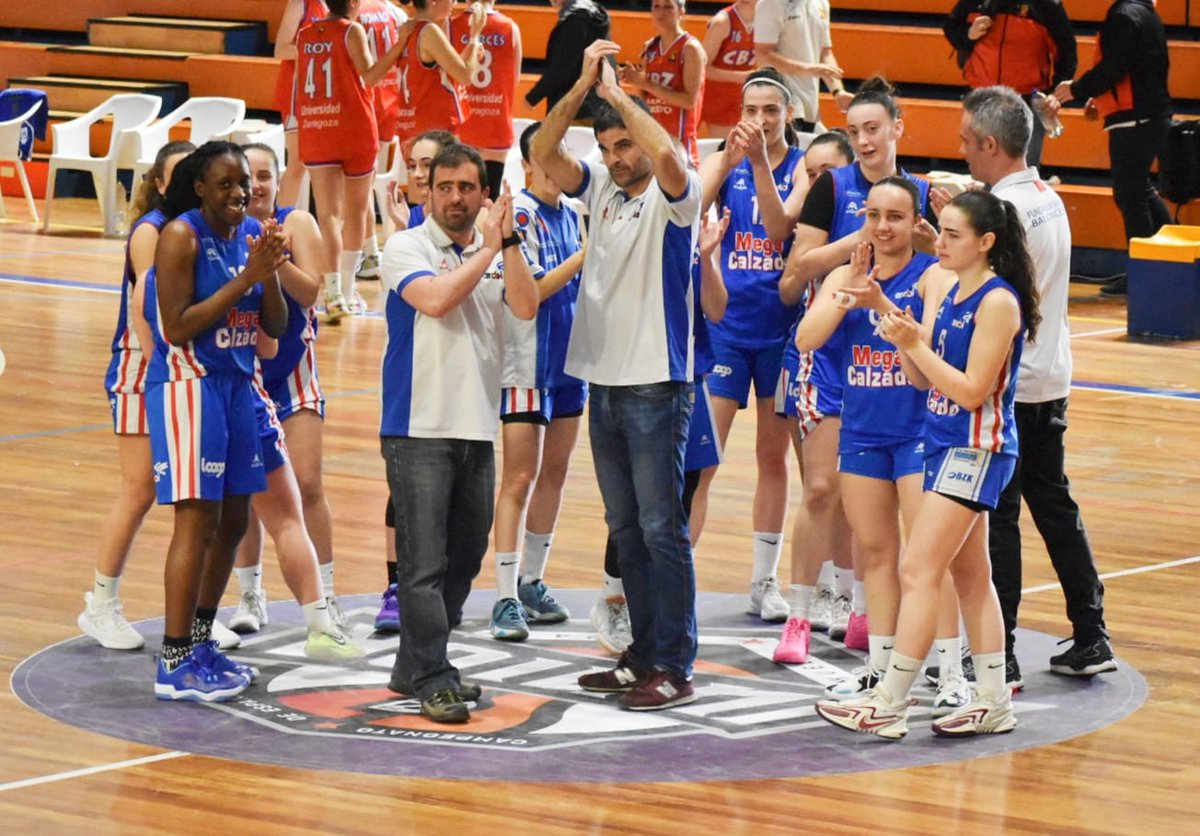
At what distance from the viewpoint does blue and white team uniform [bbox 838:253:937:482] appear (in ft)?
18.3

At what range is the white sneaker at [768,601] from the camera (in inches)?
264

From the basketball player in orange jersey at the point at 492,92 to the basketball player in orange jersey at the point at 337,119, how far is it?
85cm

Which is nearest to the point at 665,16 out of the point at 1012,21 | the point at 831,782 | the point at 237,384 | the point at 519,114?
the point at 1012,21

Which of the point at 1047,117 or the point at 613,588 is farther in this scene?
the point at 1047,117

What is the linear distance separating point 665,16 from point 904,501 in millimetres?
6886

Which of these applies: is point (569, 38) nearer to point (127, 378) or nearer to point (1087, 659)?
point (127, 378)

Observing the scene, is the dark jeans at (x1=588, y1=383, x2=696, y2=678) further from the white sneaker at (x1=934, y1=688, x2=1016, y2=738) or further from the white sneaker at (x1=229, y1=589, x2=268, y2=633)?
the white sneaker at (x1=229, y1=589, x2=268, y2=633)

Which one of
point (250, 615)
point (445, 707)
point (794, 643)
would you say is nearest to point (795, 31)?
point (794, 643)

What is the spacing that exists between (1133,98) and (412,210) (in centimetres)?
803

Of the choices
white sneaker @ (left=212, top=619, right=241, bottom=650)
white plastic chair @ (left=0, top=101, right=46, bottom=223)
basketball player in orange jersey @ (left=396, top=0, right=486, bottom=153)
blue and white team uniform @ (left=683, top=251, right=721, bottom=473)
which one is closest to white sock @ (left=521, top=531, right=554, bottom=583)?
blue and white team uniform @ (left=683, top=251, right=721, bottom=473)

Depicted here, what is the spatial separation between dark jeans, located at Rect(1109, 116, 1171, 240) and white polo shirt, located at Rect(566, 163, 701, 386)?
839 cm

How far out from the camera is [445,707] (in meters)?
5.43

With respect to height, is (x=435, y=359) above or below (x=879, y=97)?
below

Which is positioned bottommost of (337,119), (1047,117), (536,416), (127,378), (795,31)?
(536,416)
